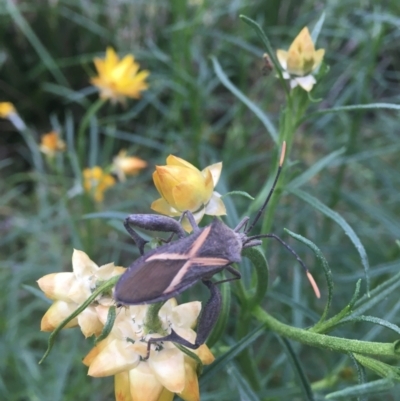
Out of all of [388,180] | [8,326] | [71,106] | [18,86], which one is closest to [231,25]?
[71,106]

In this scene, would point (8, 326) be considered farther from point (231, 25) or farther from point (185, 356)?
point (231, 25)

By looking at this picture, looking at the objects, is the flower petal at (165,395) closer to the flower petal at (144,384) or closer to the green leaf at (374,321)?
the flower petal at (144,384)

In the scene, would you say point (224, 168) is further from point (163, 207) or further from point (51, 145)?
point (163, 207)

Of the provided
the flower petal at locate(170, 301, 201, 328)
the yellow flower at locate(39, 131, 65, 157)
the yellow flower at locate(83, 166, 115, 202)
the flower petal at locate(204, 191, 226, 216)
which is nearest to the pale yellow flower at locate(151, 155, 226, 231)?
the flower petal at locate(204, 191, 226, 216)

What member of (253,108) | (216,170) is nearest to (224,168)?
(253,108)

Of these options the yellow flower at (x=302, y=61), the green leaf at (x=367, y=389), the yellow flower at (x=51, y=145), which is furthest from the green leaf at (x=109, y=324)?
the yellow flower at (x=51, y=145)

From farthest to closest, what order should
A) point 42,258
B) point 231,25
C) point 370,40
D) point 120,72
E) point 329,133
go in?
point 231,25
point 42,258
point 329,133
point 120,72
point 370,40
